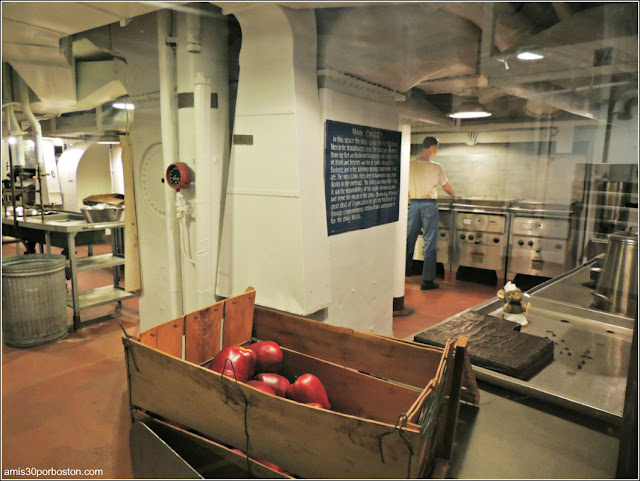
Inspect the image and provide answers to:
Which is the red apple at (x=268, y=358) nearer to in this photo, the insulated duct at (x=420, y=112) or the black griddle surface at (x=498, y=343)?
the black griddle surface at (x=498, y=343)

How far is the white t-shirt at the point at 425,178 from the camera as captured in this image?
12.4ft

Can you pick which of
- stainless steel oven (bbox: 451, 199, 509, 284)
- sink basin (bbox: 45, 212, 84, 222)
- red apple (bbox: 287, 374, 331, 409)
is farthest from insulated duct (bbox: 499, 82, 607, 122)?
sink basin (bbox: 45, 212, 84, 222)

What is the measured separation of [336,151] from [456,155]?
1933mm

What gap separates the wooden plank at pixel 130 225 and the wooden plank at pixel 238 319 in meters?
1.52

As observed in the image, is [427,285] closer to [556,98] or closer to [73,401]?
[556,98]

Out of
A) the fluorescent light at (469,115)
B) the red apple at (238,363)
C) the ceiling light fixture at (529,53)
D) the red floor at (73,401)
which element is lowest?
the red floor at (73,401)

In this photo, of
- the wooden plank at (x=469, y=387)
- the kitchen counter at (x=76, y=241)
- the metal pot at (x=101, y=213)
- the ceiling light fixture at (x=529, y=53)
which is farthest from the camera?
the metal pot at (x=101, y=213)

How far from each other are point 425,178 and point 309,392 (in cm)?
319

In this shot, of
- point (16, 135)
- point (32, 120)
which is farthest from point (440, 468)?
point (32, 120)

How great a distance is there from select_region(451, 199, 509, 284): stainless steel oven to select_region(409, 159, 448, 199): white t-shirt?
26cm

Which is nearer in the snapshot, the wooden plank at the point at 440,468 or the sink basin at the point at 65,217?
the wooden plank at the point at 440,468

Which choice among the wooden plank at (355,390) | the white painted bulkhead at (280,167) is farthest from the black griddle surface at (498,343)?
the white painted bulkhead at (280,167)

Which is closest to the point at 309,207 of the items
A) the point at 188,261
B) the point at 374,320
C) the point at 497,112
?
the point at 188,261

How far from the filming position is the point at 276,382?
1.24 m
